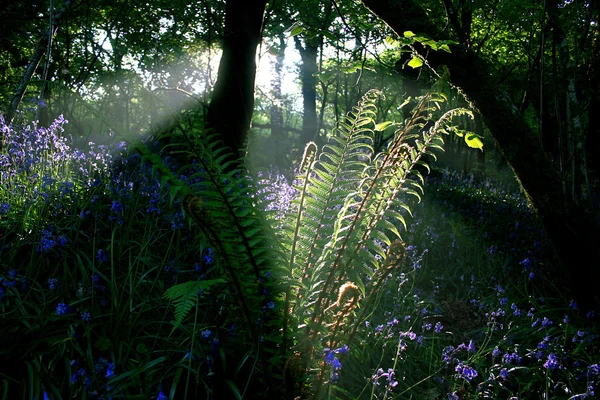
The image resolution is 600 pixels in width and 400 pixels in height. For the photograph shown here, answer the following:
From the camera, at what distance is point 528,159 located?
9.61ft

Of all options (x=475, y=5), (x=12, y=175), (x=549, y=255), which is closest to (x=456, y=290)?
(x=549, y=255)

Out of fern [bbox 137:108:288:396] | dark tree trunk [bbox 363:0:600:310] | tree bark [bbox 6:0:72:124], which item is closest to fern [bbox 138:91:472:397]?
fern [bbox 137:108:288:396]

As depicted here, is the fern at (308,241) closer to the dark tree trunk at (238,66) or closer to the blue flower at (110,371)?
the blue flower at (110,371)

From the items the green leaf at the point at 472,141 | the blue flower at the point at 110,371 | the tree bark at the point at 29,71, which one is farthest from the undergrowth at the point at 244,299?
the tree bark at the point at 29,71

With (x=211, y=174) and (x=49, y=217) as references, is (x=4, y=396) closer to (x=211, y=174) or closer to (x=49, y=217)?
A: (x=211, y=174)

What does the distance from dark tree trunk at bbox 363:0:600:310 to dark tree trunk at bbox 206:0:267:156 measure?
1536 millimetres

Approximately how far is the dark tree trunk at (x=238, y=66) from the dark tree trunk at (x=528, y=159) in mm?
1536

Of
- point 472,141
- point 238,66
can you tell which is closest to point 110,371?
point 472,141

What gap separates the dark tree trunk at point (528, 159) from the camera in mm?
2842

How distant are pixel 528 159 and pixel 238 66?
106 inches

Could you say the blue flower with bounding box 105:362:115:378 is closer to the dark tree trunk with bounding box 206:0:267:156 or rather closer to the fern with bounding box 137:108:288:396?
the fern with bounding box 137:108:288:396

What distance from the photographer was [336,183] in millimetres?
1721

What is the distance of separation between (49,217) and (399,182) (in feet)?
7.86

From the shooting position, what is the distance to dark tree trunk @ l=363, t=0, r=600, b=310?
284cm
